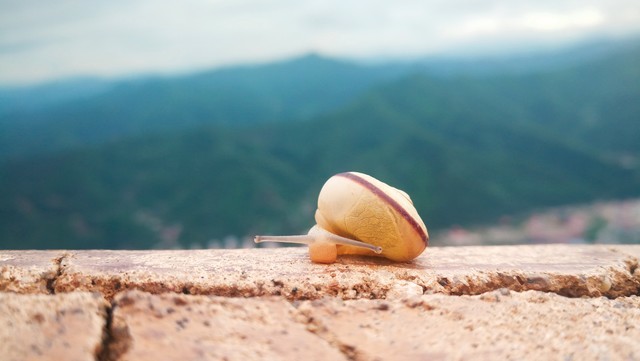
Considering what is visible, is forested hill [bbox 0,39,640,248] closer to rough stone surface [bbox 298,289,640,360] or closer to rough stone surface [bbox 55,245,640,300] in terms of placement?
rough stone surface [bbox 55,245,640,300]

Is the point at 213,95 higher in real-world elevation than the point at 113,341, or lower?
higher

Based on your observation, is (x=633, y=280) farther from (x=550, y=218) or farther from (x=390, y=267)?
(x=550, y=218)

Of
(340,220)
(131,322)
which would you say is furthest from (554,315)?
(131,322)

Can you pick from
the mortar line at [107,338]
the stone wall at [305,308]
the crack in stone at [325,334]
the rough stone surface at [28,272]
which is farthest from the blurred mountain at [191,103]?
the crack in stone at [325,334]

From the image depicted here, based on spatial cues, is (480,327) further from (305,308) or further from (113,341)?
(113,341)

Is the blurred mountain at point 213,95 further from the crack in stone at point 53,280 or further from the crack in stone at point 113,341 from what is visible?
the crack in stone at point 113,341

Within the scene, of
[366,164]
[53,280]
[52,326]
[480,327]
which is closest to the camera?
[52,326]

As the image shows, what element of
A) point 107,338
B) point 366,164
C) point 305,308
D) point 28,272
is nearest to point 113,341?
point 107,338
